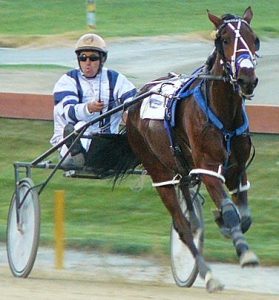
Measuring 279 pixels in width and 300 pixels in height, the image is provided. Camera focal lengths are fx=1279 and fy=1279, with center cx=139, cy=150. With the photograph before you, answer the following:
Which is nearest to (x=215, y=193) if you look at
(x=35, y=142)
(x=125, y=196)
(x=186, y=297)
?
(x=186, y=297)

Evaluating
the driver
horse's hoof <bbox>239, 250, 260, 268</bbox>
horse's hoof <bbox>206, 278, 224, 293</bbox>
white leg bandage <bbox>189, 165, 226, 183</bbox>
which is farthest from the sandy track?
the driver

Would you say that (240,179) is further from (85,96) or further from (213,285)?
(85,96)

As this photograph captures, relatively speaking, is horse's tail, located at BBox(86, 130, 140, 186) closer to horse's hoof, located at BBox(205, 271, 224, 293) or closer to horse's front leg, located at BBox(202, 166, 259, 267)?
horse's front leg, located at BBox(202, 166, 259, 267)

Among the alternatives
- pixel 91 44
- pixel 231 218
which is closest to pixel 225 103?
pixel 231 218

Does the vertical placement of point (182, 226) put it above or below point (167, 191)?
below

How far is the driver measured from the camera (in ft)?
32.4

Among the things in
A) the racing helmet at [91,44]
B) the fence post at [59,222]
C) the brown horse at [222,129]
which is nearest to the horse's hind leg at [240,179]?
the brown horse at [222,129]

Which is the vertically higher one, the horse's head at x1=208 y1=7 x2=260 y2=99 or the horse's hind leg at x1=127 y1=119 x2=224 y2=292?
the horse's head at x1=208 y1=7 x2=260 y2=99

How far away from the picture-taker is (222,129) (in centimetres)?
841

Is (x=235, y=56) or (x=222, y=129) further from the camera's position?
(x=222, y=129)

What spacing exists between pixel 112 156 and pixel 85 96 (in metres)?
0.52

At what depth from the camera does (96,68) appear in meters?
10.0

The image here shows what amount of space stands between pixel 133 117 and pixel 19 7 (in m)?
26.9

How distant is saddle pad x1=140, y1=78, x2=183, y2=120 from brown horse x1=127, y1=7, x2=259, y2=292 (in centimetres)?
20
